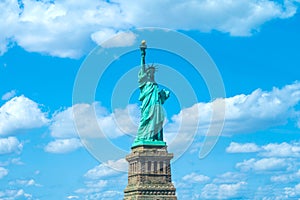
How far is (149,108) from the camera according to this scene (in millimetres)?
141125

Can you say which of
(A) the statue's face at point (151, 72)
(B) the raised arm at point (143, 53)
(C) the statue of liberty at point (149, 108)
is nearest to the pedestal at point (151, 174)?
(C) the statue of liberty at point (149, 108)

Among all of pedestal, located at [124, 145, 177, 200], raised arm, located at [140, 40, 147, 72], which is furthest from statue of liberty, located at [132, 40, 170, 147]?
pedestal, located at [124, 145, 177, 200]

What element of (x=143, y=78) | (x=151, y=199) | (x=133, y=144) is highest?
(x=143, y=78)

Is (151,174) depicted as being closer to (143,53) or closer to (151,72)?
(151,72)

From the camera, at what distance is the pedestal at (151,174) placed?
137375 mm

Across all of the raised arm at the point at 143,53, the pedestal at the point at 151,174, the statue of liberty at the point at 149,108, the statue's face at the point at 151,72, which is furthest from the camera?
the raised arm at the point at 143,53

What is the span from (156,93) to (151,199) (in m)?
18.3

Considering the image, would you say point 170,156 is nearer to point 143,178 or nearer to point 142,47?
point 143,178

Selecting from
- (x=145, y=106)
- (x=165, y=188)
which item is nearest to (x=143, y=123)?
(x=145, y=106)

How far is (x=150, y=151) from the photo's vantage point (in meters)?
138

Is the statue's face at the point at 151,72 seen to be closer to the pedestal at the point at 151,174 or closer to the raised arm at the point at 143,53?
the raised arm at the point at 143,53

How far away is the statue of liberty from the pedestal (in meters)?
1.75

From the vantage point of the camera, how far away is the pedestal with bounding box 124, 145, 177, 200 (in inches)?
5408

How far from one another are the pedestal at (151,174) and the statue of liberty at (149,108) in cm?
175
